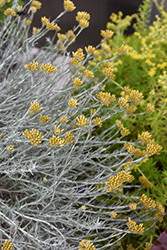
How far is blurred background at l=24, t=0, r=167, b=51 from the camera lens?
244 cm

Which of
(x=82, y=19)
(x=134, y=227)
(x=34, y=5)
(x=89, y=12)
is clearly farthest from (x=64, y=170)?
(x=89, y=12)

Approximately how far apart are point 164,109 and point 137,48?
608 mm

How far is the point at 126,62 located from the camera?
1603 millimetres

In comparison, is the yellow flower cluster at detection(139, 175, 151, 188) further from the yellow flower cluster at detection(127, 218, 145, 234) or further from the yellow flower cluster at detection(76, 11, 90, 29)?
the yellow flower cluster at detection(76, 11, 90, 29)

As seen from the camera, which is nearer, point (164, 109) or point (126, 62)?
point (164, 109)

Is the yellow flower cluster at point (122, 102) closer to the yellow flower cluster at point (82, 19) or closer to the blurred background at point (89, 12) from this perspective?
the yellow flower cluster at point (82, 19)

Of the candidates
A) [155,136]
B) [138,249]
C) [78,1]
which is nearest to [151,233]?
[138,249]

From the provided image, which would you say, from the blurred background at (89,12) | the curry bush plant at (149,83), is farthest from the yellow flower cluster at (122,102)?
the blurred background at (89,12)

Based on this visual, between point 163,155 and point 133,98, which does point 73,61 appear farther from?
point 163,155

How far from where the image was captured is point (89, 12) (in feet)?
8.59

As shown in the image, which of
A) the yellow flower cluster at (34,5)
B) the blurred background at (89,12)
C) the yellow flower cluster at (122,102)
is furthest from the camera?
the blurred background at (89,12)

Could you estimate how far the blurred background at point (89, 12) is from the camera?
244cm

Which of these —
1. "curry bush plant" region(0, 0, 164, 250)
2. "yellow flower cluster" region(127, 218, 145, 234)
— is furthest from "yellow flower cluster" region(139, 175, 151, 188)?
"yellow flower cluster" region(127, 218, 145, 234)

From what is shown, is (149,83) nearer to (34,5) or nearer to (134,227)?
(34,5)
